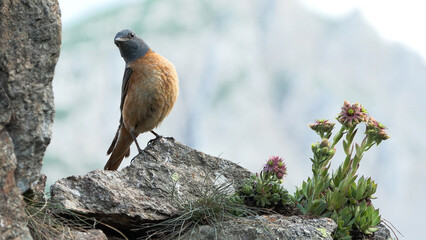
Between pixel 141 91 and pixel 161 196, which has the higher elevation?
pixel 141 91

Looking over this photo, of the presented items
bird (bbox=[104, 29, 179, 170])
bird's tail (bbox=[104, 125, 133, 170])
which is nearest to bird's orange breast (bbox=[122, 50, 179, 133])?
bird (bbox=[104, 29, 179, 170])

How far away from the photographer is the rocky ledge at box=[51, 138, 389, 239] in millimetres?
4457

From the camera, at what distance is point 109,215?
4621mm

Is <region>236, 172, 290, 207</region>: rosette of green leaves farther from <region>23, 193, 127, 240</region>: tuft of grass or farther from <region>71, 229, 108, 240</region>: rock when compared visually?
<region>71, 229, 108, 240</region>: rock

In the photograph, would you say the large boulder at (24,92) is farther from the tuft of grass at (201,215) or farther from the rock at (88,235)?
the tuft of grass at (201,215)

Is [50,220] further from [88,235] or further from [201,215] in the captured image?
[201,215]

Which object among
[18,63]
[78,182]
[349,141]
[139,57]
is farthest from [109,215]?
[139,57]

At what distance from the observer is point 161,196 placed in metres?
5.00

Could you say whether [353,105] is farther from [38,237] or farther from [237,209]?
[38,237]

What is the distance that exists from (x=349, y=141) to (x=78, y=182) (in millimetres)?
2369

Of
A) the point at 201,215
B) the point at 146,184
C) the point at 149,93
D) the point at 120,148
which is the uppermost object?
the point at 149,93

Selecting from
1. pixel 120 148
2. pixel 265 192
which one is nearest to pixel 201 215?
pixel 265 192

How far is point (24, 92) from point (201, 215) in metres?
1.73

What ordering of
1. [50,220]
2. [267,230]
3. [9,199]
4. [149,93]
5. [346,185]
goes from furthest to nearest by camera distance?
1. [149,93]
2. [346,185]
3. [267,230]
4. [50,220]
5. [9,199]
